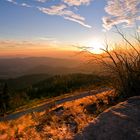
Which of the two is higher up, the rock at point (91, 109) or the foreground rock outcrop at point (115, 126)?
the foreground rock outcrop at point (115, 126)

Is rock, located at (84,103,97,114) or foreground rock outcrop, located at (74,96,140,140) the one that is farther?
rock, located at (84,103,97,114)

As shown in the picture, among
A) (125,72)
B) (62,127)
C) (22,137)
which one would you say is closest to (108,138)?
(62,127)

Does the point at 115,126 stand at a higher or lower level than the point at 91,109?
higher

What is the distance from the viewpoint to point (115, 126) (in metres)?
4.32

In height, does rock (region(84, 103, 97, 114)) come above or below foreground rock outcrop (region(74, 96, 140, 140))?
below

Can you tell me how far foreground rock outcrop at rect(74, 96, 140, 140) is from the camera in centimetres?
403

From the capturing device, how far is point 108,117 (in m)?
4.69

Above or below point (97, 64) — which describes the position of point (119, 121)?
below

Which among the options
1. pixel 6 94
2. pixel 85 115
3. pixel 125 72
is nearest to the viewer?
pixel 85 115

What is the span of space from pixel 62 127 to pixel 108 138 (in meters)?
2.23

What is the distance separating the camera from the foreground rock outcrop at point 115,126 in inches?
159

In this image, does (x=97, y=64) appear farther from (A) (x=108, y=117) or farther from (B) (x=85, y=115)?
(A) (x=108, y=117)

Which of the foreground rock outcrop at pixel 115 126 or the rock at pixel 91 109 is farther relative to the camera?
the rock at pixel 91 109

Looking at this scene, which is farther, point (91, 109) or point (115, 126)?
point (91, 109)
